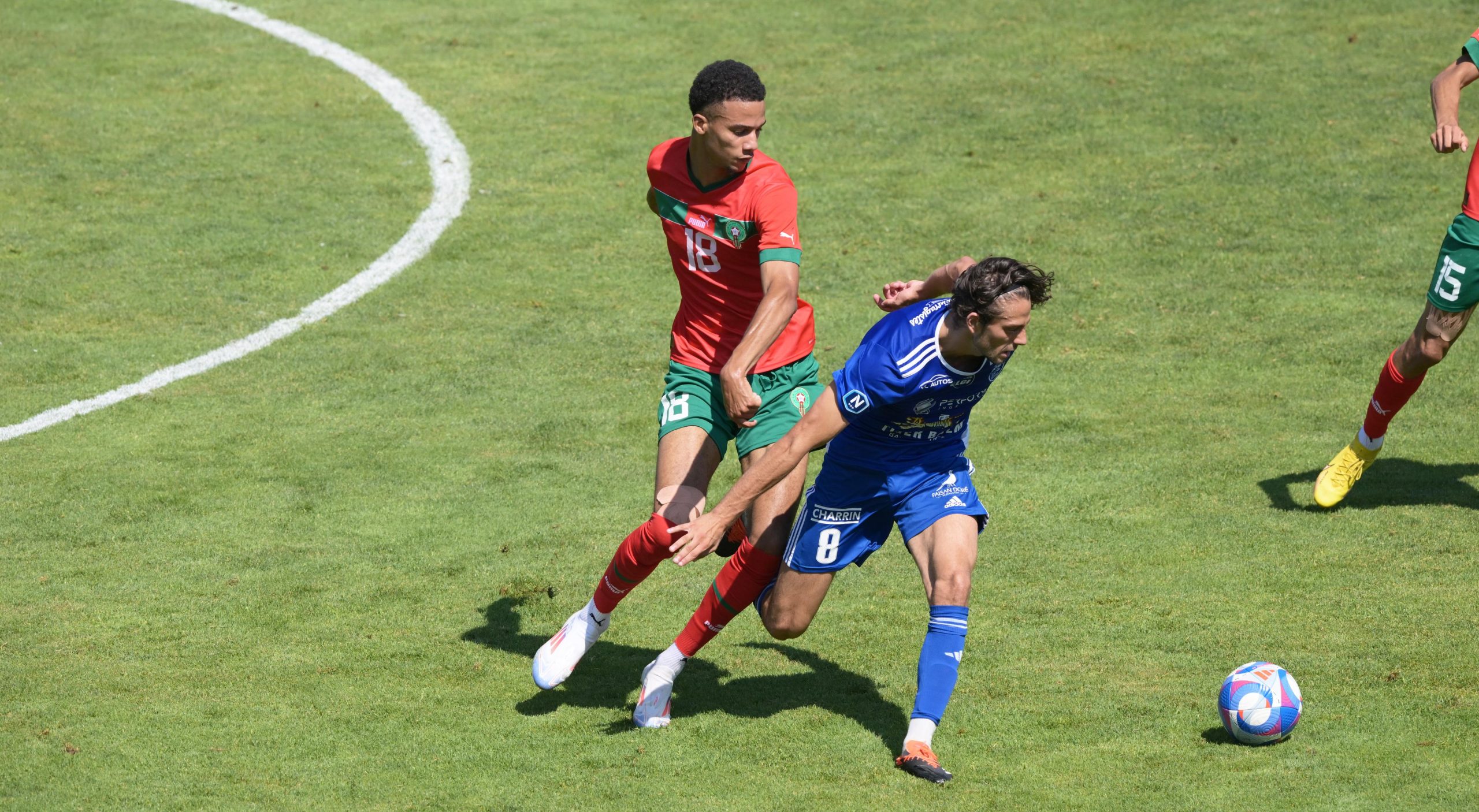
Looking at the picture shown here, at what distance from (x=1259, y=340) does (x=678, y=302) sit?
4.39m

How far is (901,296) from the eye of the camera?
273 inches

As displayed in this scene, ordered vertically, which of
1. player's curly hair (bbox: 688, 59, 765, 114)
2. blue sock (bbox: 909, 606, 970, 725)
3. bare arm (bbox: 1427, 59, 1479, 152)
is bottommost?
blue sock (bbox: 909, 606, 970, 725)

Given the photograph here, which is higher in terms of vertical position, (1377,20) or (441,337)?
(1377,20)

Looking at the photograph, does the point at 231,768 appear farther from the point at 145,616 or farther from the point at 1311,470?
the point at 1311,470

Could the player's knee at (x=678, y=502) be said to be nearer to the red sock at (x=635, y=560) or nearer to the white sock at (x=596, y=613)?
the red sock at (x=635, y=560)

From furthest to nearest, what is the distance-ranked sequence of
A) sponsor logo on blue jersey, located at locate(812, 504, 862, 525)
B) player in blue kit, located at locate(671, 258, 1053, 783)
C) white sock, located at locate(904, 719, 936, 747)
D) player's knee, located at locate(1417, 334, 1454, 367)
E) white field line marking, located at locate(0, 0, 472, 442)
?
1. white field line marking, located at locate(0, 0, 472, 442)
2. player's knee, located at locate(1417, 334, 1454, 367)
3. sponsor logo on blue jersey, located at locate(812, 504, 862, 525)
4. white sock, located at locate(904, 719, 936, 747)
5. player in blue kit, located at locate(671, 258, 1053, 783)

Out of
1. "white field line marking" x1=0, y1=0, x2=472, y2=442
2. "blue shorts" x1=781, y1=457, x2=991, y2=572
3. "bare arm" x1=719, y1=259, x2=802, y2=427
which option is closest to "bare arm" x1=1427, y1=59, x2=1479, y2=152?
"blue shorts" x1=781, y1=457, x2=991, y2=572

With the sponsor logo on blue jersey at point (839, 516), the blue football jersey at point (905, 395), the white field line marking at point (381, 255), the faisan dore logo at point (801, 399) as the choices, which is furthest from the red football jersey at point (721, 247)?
the white field line marking at point (381, 255)

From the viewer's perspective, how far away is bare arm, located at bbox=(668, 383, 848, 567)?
6.04 m

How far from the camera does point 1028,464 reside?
965 cm

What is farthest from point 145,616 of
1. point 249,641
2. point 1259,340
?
point 1259,340

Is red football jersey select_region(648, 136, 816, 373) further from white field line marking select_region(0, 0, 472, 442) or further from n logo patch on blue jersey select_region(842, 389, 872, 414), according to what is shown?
white field line marking select_region(0, 0, 472, 442)

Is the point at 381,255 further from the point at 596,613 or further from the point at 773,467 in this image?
the point at 773,467

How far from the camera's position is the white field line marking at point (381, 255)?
35.0 feet
